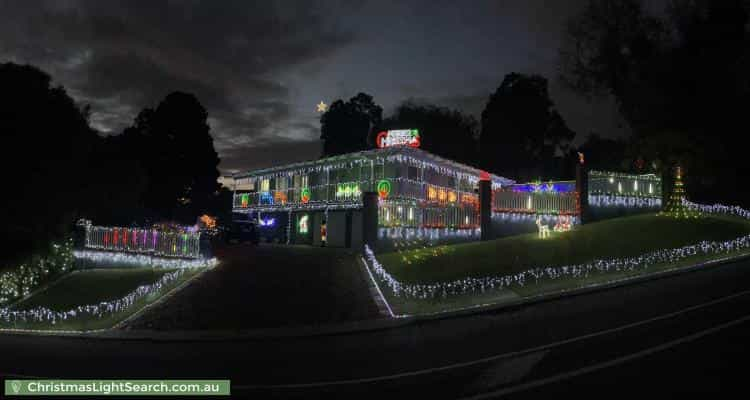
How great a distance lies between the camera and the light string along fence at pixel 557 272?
46.8 feet

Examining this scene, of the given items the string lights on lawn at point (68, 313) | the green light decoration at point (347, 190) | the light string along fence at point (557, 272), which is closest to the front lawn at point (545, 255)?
the light string along fence at point (557, 272)

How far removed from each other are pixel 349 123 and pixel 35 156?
42.5 m

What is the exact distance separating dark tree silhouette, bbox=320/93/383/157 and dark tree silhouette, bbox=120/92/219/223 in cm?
1488

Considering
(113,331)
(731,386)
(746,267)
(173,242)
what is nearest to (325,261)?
(173,242)

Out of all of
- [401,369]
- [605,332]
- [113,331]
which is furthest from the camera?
[113,331]

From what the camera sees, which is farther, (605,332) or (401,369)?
(605,332)

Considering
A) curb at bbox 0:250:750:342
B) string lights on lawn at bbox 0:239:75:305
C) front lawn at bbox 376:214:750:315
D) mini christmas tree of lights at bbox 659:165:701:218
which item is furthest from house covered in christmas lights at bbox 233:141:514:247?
string lights on lawn at bbox 0:239:75:305

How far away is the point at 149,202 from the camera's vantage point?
170 ft

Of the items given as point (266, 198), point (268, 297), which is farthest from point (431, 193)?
point (268, 297)

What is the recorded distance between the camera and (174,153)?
173 feet

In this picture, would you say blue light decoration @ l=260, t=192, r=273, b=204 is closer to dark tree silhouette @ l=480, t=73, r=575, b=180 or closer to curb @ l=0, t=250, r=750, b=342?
curb @ l=0, t=250, r=750, b=342

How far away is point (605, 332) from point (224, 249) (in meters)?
19.6

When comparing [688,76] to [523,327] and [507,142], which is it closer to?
[523,327]

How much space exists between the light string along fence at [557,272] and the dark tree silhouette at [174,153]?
41.5 metres
